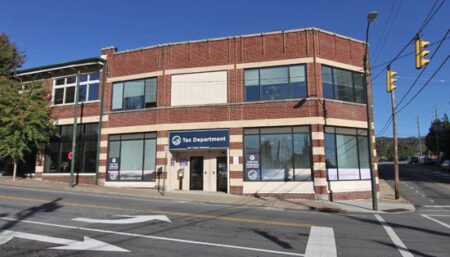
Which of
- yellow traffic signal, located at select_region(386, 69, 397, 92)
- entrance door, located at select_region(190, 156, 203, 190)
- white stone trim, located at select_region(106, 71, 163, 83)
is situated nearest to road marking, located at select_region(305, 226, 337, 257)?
yellow traffic signal, located at select_region(386, 69, 397, 92)

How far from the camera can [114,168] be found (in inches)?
1043

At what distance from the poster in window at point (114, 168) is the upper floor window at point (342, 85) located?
44.6 feet

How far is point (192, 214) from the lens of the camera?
1433 cm

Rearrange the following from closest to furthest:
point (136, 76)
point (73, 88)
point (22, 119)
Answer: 1. point (22, 119)
2. point (136, 76)
3. point (73, 88)

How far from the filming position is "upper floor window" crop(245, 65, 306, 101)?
2350 centimetres

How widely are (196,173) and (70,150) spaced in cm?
941

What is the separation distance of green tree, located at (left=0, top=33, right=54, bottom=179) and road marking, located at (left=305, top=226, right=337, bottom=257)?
70.2 ft

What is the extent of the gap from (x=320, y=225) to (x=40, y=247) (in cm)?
791

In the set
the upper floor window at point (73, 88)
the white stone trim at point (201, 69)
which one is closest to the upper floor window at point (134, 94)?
the white stone trim at point (201, 69)

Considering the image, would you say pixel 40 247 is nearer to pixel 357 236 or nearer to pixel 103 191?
pixel 357 236

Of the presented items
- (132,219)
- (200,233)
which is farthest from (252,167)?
(200,233)

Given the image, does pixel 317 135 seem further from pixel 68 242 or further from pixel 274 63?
pixel 68 242

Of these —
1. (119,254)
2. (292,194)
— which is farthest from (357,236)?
(292,194)

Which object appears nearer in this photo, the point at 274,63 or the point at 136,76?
the point at 274,63
